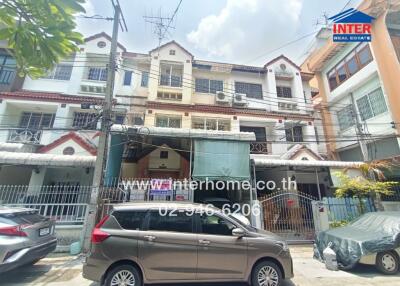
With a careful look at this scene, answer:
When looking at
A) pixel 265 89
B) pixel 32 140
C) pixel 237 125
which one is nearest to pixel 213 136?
pixel 237 125

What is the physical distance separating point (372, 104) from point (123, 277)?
16.4m

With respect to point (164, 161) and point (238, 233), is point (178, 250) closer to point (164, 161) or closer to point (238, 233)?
point (238, 233)

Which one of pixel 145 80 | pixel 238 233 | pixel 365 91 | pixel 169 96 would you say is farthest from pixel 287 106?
pixel 238 233

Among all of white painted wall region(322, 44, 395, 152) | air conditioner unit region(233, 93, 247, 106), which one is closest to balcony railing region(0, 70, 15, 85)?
air conditioner unit region(233, 93, 247, 106)

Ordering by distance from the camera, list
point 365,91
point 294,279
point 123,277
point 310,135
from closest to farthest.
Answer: point 123,277, point 294,279, point 365,91, point 310,135

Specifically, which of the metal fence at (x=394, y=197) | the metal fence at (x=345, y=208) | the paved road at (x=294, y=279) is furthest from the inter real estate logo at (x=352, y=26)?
the paved road at (x=294, y=279)

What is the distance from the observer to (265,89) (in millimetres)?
16703

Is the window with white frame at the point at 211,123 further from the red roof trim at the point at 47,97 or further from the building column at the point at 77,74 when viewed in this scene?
the building column at the point at 77,74

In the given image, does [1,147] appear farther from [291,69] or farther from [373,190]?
[291,69]

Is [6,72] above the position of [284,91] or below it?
below

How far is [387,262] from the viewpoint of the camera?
547 centimetres

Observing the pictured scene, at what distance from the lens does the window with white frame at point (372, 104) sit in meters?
12.9

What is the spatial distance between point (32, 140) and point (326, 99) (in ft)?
Answer: 69.8

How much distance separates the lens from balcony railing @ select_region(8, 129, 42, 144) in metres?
12.7
